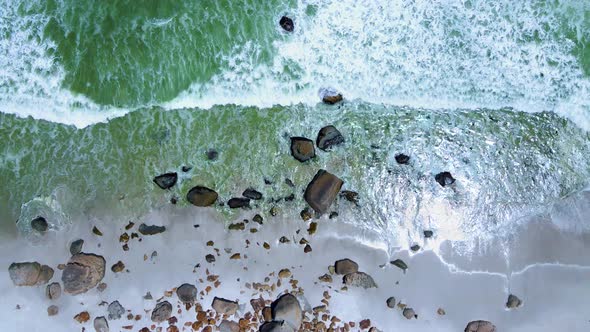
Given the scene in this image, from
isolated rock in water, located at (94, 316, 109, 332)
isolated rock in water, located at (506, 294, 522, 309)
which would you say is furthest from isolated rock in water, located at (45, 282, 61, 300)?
isolated rock in water, located at (506, 294, 522, 309)

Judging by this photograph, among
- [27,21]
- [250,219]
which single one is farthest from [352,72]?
[27,21]

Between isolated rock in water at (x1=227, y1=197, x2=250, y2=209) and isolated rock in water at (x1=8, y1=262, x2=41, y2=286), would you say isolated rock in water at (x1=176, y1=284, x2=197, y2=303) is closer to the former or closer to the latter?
isolated rock in water at (x1=227, y1=197, x2=250, y2=209)

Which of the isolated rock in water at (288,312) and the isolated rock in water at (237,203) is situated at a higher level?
the isolated rock in water at (237,203)

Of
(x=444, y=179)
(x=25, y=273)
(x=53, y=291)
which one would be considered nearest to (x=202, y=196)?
(x=53, y=291)

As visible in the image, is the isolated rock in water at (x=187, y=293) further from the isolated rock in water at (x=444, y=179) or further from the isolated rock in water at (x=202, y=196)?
the isolated rock in water at (x=444, y=179)

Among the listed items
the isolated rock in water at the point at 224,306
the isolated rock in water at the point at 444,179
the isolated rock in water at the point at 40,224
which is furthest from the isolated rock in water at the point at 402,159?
the isolated rock in water at the point at 40,224
